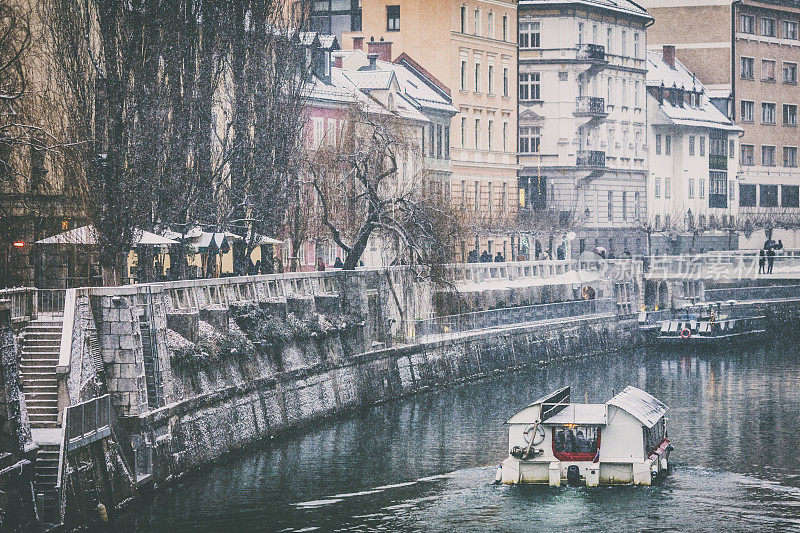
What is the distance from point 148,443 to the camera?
136 ft

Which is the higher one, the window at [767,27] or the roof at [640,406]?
the window at [767,27]

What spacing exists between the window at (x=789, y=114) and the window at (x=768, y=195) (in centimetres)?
547

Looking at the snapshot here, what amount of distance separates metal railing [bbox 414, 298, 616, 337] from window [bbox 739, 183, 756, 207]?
1655 inches

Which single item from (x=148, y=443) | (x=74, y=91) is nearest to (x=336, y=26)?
(x=74, y=91)

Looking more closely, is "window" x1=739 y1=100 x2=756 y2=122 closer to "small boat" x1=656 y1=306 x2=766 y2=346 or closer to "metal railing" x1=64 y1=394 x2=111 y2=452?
"small boat" x1=656 y1=306 x2=766 y2=346

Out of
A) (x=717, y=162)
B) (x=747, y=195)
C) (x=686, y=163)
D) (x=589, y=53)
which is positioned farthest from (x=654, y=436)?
(x=747, y=195)

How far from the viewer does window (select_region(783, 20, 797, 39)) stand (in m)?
131

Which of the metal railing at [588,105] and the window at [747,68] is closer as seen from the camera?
the metal railing at [588,105]

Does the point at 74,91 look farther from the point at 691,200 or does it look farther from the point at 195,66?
the point at 691,200

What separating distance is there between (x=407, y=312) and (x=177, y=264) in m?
14.6

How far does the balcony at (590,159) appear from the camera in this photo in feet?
Result: 347

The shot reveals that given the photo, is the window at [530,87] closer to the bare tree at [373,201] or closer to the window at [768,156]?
the window at [768,156]

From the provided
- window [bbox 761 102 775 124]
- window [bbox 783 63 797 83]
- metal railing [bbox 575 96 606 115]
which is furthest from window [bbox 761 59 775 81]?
metal railing [bbox 575 96 606 115]

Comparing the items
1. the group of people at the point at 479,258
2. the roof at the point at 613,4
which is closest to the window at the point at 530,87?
the roof at the point at 613,4
